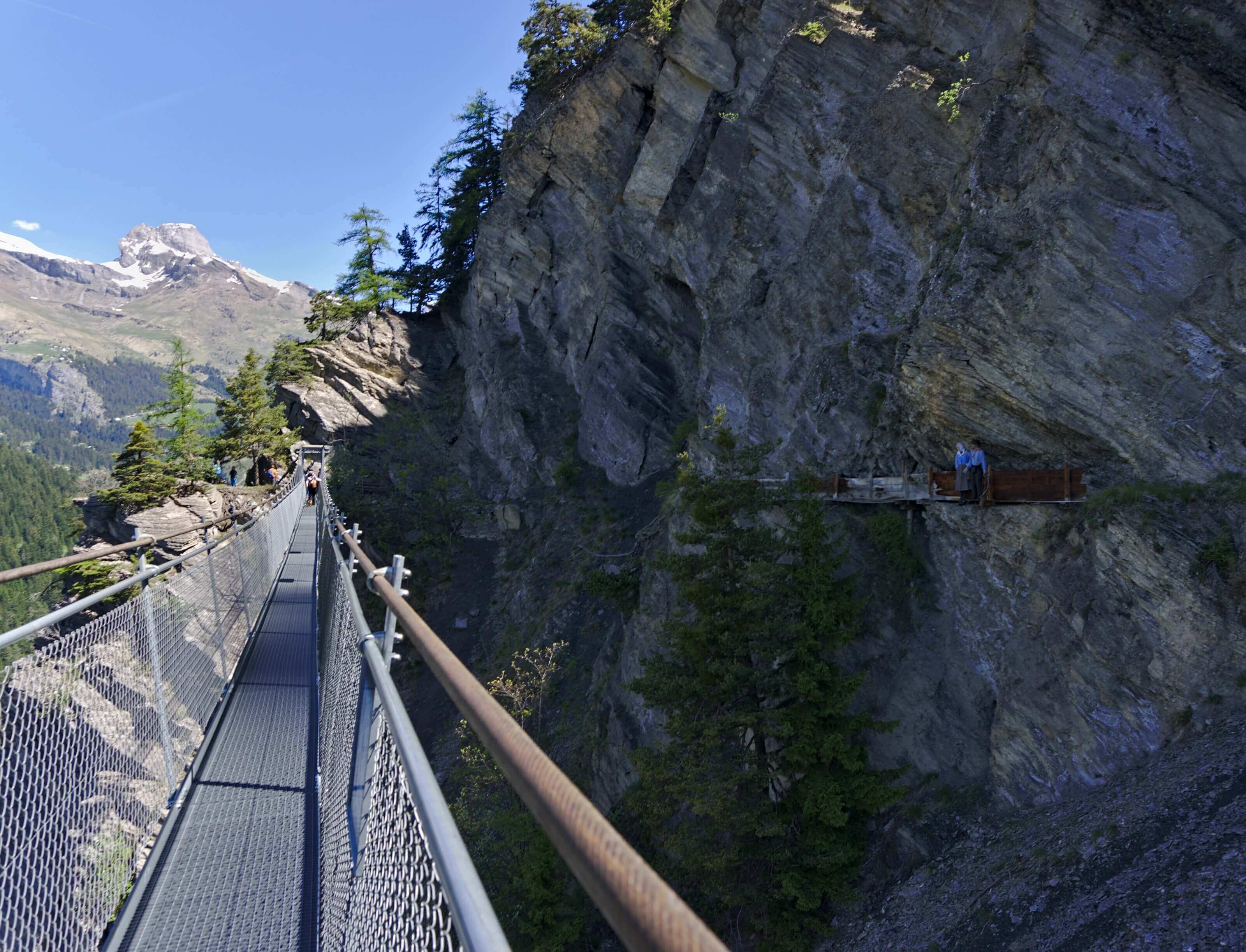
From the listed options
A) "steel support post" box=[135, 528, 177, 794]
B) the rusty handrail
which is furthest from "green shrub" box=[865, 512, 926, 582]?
the rusty handrail

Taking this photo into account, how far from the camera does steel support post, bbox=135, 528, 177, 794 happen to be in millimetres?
4340

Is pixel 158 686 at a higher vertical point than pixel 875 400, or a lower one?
lower

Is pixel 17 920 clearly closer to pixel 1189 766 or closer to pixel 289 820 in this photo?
pixel 289 820

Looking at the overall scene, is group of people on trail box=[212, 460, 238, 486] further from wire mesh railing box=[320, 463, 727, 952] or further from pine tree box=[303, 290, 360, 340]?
wire mesh railing box=[320, 463, 727, 952]

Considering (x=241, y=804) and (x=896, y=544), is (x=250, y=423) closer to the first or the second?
(x=896, y=544)

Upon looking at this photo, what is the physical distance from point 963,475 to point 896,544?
2.09 meters

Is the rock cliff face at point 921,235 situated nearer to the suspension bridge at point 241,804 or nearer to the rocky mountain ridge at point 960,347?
the rocky mountain ridge at point 960,347

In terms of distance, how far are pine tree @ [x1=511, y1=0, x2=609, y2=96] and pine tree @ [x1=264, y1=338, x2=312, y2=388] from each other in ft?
60.5

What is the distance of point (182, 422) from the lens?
35.1 metres

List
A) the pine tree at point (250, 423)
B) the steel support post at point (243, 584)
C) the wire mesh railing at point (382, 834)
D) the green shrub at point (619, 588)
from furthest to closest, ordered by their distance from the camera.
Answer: the pine tree at point (250, 423) → the green shrub at point (619, 588) → the steel support post at point (243, 584) → the wire mesh railing at point (382, 834)

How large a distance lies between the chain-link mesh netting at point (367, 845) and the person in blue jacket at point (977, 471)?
13207mm

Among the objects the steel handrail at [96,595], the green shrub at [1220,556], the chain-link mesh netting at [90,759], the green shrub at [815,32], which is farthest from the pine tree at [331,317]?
the chain-link mesh netting at [90,759]

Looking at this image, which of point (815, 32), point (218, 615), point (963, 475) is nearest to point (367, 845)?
point (218, 615)

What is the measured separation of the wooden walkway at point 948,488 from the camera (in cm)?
1376
